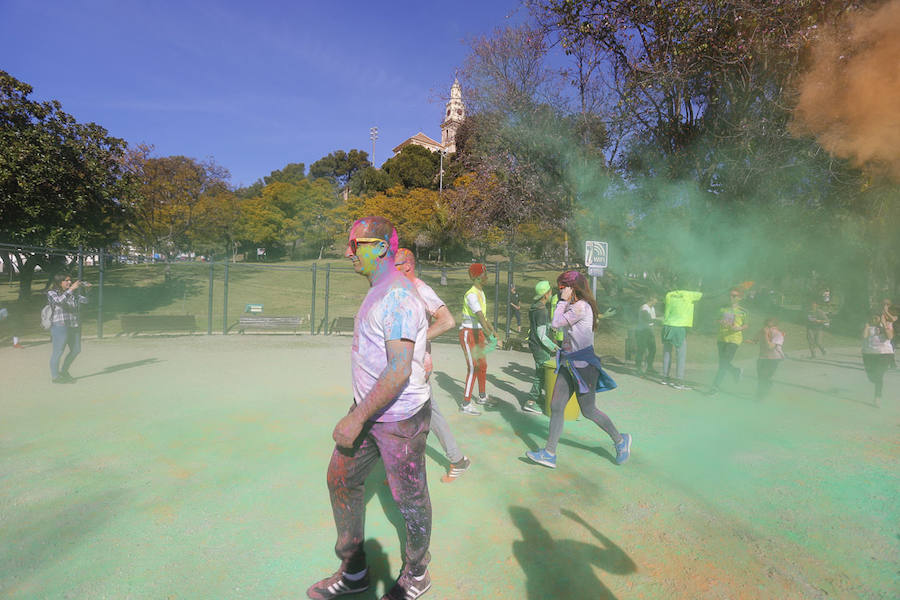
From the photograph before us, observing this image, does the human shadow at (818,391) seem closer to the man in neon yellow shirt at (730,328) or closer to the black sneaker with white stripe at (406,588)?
the man in neon yellow shirt at (730,328)

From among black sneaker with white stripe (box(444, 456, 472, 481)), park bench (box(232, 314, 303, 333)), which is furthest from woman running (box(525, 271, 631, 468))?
park bench (box(232, 314, 303, 333))

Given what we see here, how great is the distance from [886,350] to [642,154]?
790 cm

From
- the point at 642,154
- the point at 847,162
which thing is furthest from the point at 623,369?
the point at 642,154

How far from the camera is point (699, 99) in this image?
1108 cm

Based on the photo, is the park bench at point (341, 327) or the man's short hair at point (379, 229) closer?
the man's short hair at point (379, 229)

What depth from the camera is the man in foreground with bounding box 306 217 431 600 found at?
2.04m

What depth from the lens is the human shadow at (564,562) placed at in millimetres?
2557

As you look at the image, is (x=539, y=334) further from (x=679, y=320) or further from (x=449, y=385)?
(x=679, y=320)

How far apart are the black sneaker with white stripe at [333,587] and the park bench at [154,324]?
12224 millimetres

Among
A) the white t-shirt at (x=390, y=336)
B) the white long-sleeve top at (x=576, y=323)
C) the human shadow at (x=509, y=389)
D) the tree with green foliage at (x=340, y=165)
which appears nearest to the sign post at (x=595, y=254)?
the human shadow at (x=509, y=389)

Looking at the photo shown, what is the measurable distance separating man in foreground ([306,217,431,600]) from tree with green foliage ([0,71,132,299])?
53.8ft

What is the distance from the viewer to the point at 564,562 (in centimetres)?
281

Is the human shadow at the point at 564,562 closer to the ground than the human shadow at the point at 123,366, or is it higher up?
higher up

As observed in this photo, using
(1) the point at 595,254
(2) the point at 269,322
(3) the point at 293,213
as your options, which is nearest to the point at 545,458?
(1) the point at 595,254
